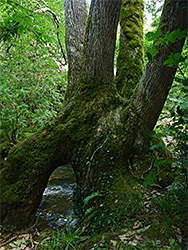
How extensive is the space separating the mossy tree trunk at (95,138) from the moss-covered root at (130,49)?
32.6 inches

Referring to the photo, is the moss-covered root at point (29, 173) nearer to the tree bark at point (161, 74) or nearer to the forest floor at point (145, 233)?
the forest floor at point (145, 233)

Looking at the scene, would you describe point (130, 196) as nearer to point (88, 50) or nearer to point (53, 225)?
point (53, 225)

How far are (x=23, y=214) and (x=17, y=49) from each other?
3.69 meters

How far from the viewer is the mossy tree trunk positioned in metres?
2.75

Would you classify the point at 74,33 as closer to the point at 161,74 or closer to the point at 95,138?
the point at 161,74

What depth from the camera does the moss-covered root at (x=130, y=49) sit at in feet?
13.3

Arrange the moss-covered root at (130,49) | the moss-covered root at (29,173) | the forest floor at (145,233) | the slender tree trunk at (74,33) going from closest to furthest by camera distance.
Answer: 1. the forest floor at (145,233)
2. the moss-covered root at (29,173)
3. the slender tree trunk at (74,33)
4. the moss-covered root at (130,49)

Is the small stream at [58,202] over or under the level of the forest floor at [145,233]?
under

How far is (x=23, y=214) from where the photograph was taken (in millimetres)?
2863

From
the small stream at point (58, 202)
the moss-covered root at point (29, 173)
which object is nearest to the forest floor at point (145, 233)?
the moss-covered root at point (29, 173)

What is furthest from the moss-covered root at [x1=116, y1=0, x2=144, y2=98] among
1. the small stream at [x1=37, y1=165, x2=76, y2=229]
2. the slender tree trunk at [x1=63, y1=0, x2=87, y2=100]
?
the small stream at [x1=37, y1=165, x2=76, y2=229]

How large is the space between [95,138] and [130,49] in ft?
8.99

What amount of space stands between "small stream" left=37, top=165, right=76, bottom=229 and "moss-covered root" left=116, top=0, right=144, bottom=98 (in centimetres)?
274

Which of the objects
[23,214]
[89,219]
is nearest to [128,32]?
[89,219]
